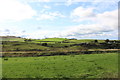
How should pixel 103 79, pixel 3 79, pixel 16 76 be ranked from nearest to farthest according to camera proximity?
pixel 103 79 → pixel 3 79 → pixel 16 76

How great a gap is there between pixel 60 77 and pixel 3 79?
9.07 metres

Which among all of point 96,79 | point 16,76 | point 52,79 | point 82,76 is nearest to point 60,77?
point 52,79

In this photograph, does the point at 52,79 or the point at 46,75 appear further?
the point at 46,75

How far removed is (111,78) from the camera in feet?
72.9

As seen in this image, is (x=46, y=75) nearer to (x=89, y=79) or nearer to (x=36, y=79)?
(x=36, y=79)

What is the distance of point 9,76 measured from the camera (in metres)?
25.1

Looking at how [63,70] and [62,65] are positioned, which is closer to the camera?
[63,70]

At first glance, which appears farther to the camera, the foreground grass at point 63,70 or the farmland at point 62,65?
the farmland at point 62,65

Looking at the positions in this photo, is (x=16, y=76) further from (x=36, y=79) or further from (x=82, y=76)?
(x=82, y=76)

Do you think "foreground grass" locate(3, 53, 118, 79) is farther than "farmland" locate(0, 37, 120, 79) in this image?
No

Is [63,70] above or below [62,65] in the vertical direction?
below

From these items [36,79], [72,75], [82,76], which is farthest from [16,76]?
[82,76]

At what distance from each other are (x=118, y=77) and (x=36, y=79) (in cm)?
1265

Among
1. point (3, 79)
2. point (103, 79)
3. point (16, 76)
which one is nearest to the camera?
point (103, 79)
